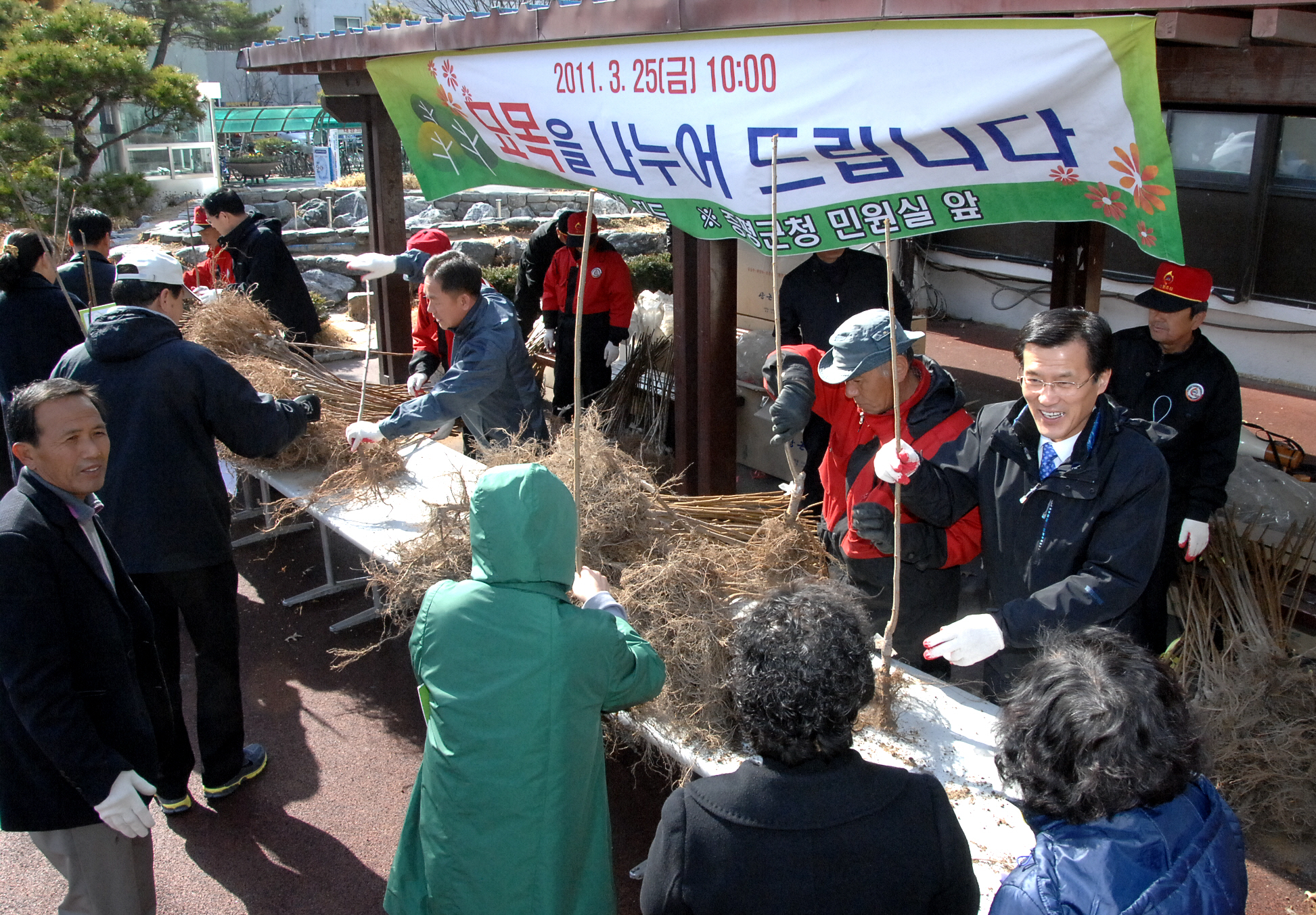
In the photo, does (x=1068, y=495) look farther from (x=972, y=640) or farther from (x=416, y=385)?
(x=416, y=385)

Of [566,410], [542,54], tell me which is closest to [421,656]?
[542,54]

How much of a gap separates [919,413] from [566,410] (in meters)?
3.24

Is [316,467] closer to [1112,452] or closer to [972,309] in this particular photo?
[1112,452]

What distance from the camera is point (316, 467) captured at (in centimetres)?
408

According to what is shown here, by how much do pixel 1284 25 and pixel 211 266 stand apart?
5.20 metres

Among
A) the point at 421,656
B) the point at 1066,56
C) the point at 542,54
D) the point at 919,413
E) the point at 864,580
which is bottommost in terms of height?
the point at 864,580

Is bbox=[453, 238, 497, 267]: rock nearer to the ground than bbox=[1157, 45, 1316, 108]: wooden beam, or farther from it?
nearer to the ground

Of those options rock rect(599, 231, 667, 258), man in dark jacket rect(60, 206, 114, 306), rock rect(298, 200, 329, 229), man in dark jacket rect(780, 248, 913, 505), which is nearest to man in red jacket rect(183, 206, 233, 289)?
man in dark jacket rect(60, 206, 114, 306)

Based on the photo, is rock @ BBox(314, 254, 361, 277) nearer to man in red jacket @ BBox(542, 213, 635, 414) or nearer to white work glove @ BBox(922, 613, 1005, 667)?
man in red jacket @ BBox(542, 213, 635, 414)

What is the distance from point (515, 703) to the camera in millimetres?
1693

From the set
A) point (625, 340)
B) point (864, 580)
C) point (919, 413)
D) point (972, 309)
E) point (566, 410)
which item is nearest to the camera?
point (919, 413)

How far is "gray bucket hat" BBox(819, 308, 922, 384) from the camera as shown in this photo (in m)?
2.58

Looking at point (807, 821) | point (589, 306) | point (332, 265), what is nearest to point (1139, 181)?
point (807, 821)

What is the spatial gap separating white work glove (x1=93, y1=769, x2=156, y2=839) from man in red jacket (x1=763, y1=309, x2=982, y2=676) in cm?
173
